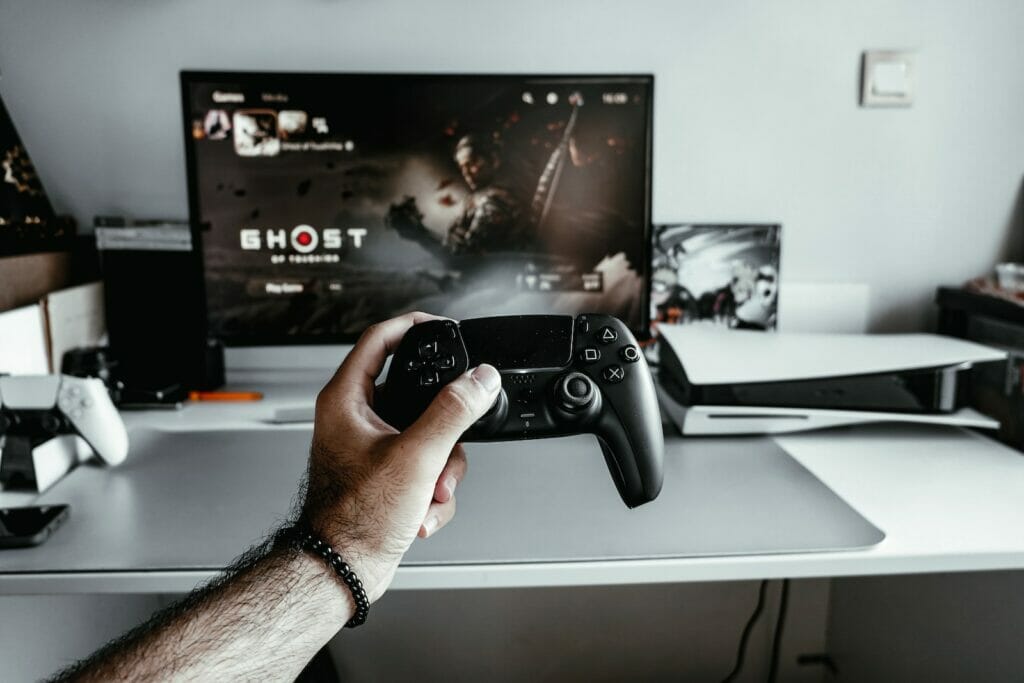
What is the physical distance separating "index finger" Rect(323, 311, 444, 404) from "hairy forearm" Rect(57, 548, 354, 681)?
12 centimetres

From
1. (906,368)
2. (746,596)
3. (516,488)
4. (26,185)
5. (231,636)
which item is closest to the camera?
(231,636)

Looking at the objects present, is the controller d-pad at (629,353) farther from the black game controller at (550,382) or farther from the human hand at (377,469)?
the human hand at (377,469)

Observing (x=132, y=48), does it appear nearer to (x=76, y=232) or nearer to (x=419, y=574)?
(x=76, y=232)

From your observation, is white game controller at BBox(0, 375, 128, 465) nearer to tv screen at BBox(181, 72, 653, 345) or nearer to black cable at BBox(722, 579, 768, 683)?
tv screen at BBox(181, 72, 653, 345)

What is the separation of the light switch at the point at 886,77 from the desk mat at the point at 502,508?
65 centimetres

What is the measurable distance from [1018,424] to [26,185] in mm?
1402

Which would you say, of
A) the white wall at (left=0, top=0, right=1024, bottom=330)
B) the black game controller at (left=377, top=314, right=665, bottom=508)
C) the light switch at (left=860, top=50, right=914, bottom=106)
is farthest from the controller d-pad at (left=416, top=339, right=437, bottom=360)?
A: the light switch at (left=860, top=50, right=914, bottom=106)

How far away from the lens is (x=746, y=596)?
131cm

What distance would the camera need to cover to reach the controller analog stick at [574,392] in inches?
22.2

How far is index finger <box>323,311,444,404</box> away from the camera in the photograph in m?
0.55

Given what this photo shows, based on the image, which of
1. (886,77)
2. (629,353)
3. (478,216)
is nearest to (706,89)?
(886,77)

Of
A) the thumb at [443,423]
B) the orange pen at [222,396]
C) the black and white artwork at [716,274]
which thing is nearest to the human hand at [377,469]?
the thumb at [443,423]

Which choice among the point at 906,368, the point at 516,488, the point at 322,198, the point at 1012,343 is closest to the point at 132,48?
the point at 322,198

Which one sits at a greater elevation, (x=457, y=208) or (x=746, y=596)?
(x=457, y=208)
